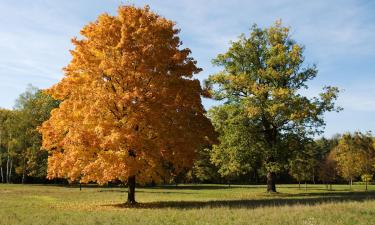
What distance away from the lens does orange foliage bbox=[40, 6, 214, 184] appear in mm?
28281

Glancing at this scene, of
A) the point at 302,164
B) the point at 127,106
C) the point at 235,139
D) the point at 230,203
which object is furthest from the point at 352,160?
the point at 127,106

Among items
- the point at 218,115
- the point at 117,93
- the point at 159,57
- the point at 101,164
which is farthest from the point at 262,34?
the point at 101,164

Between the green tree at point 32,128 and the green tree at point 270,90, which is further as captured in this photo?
the green tree at point 32,128

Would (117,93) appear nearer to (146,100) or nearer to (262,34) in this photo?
(146,100)

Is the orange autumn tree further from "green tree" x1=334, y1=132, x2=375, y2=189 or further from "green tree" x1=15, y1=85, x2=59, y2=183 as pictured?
"green tree" x1=334, y1=132, x2=375, y2=189

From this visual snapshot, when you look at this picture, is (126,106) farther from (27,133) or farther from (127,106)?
(27,133)

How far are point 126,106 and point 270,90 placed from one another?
21.6m

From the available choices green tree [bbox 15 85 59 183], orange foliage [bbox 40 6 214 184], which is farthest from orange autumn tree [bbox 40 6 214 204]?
green tree [bbox 15 85 59 183]

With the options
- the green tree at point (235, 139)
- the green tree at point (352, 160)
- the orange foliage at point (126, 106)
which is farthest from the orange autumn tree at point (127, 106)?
the green tree at point (352, 160)

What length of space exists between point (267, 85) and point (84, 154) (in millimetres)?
24191

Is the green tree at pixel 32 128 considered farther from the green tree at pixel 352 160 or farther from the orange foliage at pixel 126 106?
the green tree at pixel 352 160

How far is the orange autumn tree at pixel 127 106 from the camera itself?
28.3m

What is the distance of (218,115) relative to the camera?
158 feet

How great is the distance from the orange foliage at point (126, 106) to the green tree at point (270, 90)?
48.4ft
